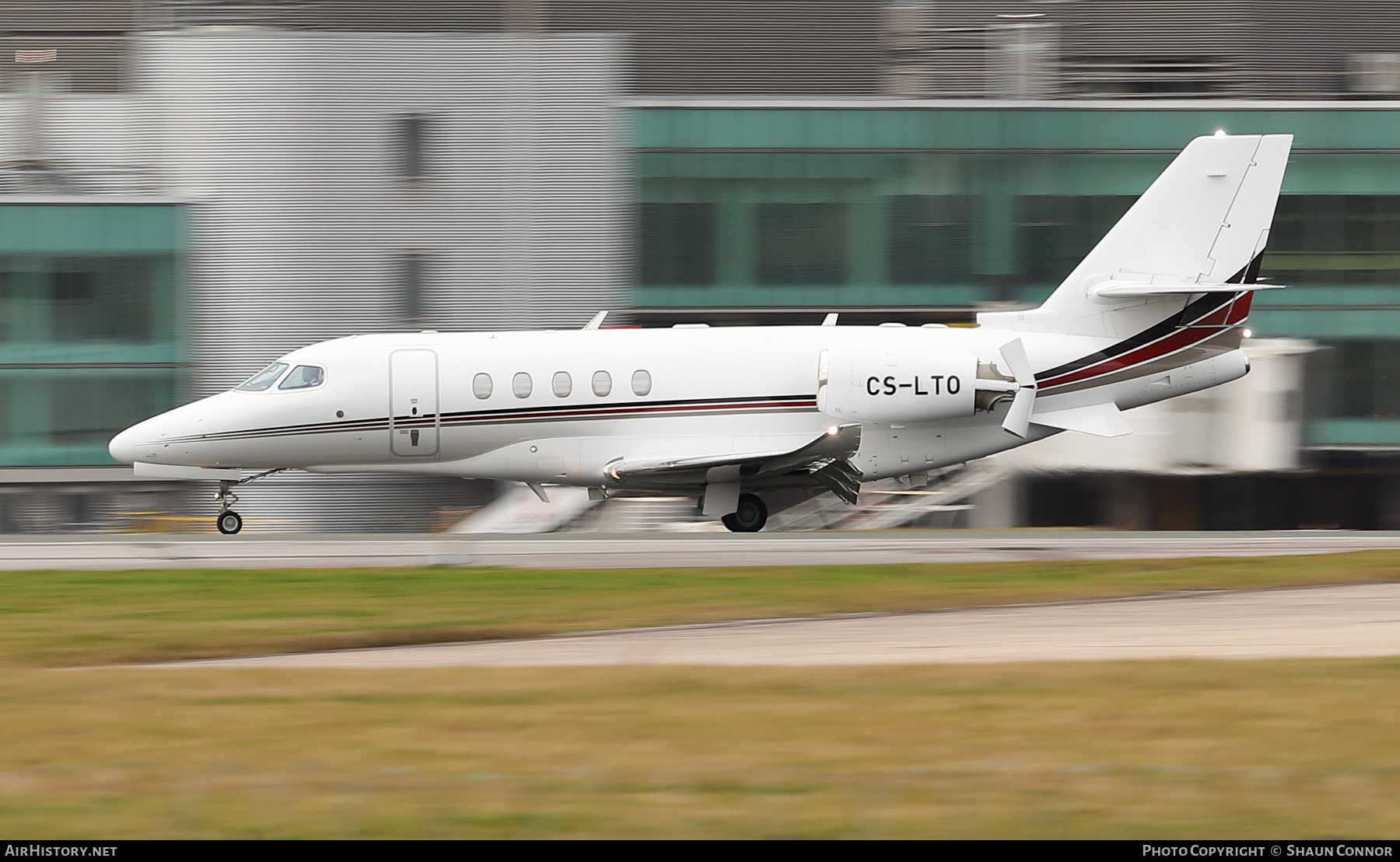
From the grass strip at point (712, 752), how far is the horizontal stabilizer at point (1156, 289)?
1168cm

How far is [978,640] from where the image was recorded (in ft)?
40.6

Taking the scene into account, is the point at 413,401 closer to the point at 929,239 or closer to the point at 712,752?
the point at 929,239

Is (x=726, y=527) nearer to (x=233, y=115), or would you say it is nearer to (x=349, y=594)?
(x=349, y=594)

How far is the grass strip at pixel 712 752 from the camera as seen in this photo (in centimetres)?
714

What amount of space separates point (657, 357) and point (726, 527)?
2.73 metres

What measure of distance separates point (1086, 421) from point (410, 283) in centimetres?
1325

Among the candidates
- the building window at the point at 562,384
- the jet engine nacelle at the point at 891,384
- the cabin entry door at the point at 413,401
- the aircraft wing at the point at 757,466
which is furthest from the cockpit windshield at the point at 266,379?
the jet engine nacelle at the point at 891,384

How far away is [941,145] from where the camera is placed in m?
29.6

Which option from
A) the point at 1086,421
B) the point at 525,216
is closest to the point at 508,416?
the point at 525,216

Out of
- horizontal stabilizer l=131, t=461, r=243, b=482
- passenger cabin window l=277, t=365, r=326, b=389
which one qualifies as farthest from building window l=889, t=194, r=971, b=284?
horizontal stabilizer l=131, t=461, r=243, b=482

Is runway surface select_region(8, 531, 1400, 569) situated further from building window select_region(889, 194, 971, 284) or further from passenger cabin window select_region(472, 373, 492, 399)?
building window select_region(889, 194, 971, 284)

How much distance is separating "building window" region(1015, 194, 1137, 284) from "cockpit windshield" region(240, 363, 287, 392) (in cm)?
1433

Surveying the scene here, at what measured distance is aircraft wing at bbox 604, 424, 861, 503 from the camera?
21.7 meters

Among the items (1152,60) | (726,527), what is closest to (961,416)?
(726,527)
